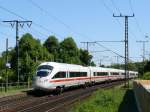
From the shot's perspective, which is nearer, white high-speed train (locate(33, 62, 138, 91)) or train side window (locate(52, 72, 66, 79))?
white high-speed train (locate(33, 62, 138, 91))

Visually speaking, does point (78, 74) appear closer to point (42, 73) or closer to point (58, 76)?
point (58, 76)

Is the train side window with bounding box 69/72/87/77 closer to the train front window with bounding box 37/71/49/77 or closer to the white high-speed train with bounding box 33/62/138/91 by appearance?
the white high-speed train with bounding box 33/62/138/91

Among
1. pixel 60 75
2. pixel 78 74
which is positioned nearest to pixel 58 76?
pixel 60 75

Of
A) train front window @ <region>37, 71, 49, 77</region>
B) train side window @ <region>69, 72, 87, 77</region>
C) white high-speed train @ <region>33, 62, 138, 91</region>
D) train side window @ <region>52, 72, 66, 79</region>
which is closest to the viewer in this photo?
white high-speed train @ <region>33, 62, 138, 91</region>

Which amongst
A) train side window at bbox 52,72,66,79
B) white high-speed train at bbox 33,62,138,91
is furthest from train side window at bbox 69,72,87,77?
train side window at bbox 52,72,66,79

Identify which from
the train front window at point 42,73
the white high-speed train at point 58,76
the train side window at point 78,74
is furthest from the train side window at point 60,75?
the train side window at point 78,74

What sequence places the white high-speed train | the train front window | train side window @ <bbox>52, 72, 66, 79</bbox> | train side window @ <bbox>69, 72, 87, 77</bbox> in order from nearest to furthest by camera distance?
the white high-speed train, the train front window, train side window @ <bbox>52, 72, 66, 79</bbox>, train side window @ <bbox>69, 72, 87, 77</bbox>

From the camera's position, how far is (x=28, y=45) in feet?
303

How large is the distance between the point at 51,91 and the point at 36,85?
10.2ft

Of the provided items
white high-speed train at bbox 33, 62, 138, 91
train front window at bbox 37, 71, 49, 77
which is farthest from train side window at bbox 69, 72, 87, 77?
train front window at bbox 37, 71, 49, 77

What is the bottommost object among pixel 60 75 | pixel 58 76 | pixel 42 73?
pixel 58 76

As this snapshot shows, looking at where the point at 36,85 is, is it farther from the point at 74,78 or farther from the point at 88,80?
the point at 88,80

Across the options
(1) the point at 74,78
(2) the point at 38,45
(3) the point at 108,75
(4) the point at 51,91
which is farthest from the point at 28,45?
(4) the point at 51,91

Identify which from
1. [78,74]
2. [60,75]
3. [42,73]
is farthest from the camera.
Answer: [78,74]
